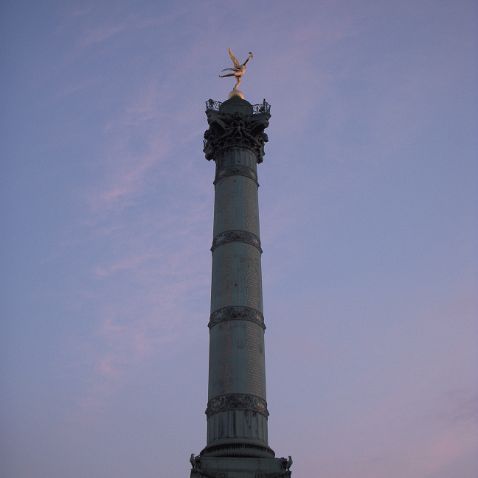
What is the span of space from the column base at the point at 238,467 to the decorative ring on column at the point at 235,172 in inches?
625

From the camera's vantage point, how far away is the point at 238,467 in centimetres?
2964

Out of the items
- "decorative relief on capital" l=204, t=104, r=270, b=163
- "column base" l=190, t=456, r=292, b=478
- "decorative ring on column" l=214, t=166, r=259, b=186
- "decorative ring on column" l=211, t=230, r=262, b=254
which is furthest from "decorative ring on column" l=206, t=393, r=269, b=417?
"decorative relief on capital" l=204, t=104, r=270, b=163

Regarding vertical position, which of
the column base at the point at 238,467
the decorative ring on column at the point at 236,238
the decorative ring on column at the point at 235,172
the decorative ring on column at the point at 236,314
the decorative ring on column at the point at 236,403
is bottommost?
the column base at the point at 238,467

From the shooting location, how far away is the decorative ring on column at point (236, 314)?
33.7 meters

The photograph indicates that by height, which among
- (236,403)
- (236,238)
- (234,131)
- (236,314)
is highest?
(234,131)

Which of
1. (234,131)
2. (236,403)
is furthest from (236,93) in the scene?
(236,403)

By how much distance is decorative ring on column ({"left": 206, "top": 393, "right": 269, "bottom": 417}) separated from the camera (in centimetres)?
3130

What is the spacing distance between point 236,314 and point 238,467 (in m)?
7.45

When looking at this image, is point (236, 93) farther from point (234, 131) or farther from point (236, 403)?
point (236, 403)

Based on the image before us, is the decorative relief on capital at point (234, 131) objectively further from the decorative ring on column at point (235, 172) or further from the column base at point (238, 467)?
the column base at point (238, 467)

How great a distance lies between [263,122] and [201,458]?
19774 millimetres

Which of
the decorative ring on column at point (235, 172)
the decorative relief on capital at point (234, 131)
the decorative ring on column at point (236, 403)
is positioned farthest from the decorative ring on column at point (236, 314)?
the decorative relief on capital at point (234, 131)

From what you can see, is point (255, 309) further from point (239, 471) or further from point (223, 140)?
point (223, 140)

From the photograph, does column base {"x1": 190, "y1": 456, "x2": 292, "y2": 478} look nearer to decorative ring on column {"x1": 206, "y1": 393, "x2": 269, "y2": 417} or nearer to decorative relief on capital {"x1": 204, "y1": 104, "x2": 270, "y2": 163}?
decorative ring on column {"x1": 206, "y1": 393, "x2": 269, "y2": 417}
